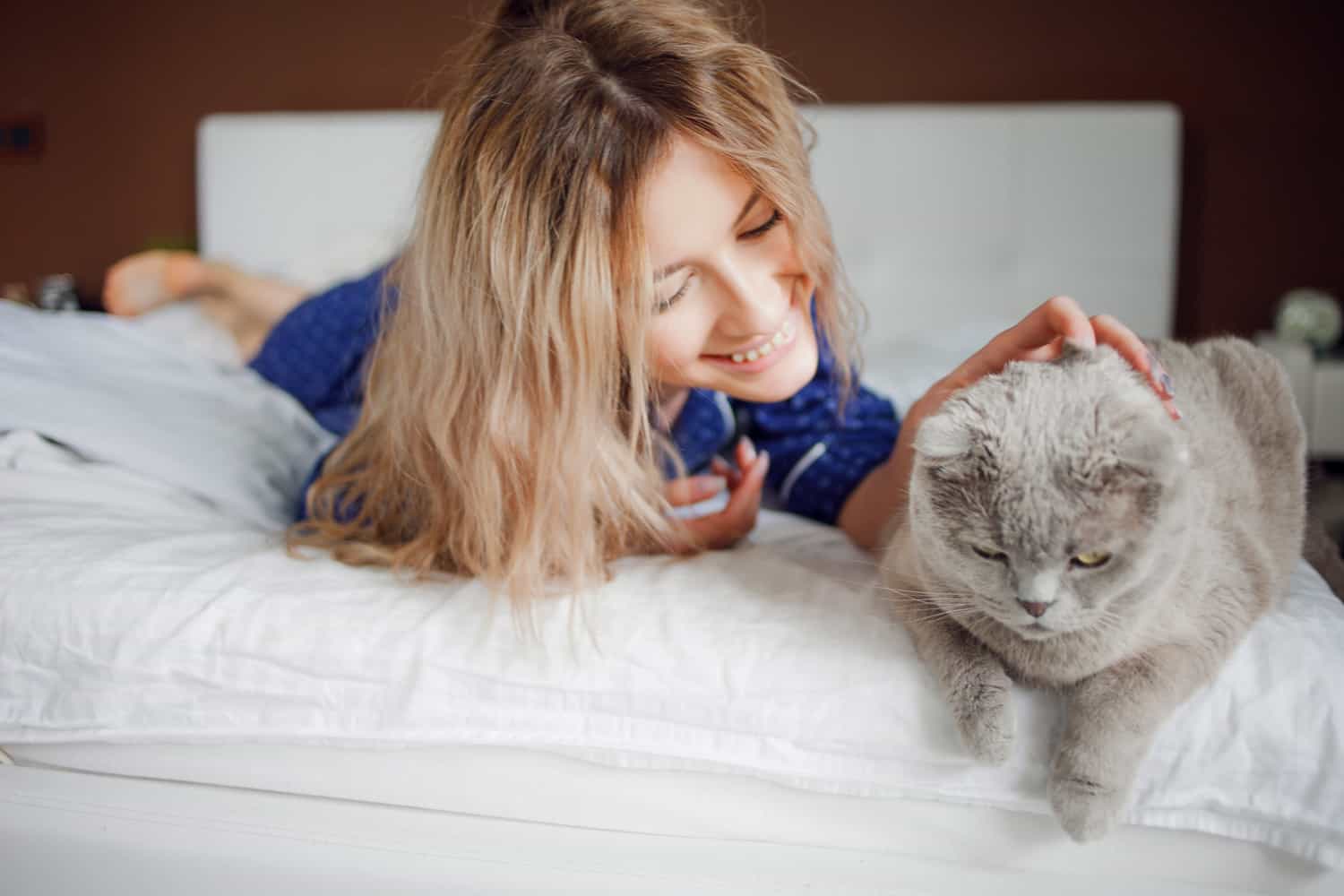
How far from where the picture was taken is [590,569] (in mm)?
989

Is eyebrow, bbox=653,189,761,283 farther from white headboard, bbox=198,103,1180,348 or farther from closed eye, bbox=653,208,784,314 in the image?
white headboard, bbox=198,103,1180,348

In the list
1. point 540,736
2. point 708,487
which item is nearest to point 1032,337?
point 708,487

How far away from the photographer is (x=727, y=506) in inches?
44.3

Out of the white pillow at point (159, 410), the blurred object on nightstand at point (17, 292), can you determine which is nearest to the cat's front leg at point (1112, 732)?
the white pillow at point (159, 410)

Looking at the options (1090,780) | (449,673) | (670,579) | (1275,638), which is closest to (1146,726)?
(1090,780)

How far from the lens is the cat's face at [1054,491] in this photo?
686 mm

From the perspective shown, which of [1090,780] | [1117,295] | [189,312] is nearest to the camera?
[1090,780]

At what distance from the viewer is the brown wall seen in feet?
8.16

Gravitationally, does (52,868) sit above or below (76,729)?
below

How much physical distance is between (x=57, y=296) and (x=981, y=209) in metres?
2.65

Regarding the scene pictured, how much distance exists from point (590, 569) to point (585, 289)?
0.30m

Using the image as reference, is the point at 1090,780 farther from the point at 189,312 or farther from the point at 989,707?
the point at 189,312

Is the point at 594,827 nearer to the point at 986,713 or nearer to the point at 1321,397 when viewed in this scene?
the point at 986,713

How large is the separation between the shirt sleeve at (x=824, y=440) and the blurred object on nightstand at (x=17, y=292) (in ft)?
8.29
